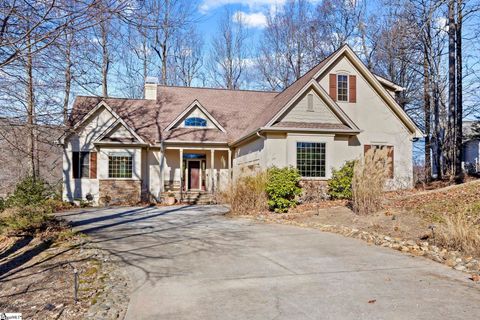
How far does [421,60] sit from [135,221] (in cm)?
2047

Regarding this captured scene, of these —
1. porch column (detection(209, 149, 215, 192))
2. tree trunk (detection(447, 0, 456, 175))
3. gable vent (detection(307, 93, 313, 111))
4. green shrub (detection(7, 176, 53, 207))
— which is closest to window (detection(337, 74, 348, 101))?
gable vent (detection(307, 93, 313, 111))

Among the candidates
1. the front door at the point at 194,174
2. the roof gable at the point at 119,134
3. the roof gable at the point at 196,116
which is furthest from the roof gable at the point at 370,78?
the roof gable at the point at 119,134

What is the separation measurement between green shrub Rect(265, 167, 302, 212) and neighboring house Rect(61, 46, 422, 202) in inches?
116

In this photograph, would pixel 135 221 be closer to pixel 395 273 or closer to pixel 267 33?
pixel 395 273

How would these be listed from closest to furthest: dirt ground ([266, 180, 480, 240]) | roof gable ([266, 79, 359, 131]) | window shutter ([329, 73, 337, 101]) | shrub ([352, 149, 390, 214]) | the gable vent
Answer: dirt ground ([266, 180, 480, 240])
shrub ([352, 149, 390, 214])
roof gable ([266, 79, 359, 131])
the gable vent
window shutter ([329, 73, 337, 101])

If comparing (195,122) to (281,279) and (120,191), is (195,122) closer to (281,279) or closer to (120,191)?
(120,191)

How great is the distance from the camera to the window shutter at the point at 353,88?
2011cm

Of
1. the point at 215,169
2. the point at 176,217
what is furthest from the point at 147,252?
the point at 215,169

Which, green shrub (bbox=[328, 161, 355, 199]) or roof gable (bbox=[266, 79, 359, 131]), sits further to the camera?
roof gable (bbox=[266, 79, 359, 131])

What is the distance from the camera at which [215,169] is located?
22938 millimetres

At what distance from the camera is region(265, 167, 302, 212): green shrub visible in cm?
1420

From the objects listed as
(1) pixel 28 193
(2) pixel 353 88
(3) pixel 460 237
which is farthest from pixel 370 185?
(1) pixel 28 193

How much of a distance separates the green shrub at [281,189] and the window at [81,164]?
36.4ft

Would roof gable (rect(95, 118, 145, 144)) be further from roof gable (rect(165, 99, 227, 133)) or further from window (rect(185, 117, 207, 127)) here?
window (rect(185, 117, 207, 127))
